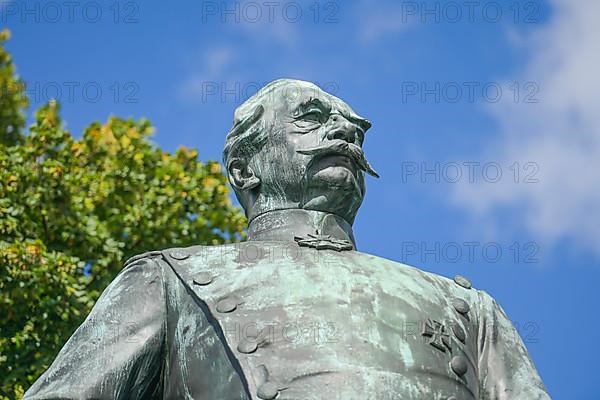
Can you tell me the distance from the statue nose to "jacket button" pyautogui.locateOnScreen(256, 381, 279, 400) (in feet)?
4.95

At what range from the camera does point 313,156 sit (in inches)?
266

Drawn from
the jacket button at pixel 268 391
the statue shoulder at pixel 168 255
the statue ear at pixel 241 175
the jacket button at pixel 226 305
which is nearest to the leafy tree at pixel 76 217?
the statue ear at pixel 241 175

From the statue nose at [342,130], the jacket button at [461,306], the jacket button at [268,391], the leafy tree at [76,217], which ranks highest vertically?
the leafy tree at [76,217]

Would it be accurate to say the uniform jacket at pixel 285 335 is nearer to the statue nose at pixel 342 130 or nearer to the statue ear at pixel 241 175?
the statue ear at pixel 241 175

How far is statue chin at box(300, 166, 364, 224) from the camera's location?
6.72 meters

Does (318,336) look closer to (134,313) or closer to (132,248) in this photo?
(134,313)

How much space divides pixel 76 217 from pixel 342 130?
39.8 ft

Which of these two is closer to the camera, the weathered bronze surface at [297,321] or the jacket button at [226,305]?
the weathered bronze surface at [297,321]

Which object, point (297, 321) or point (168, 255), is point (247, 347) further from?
point (168, 255)

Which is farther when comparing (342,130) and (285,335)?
(342,130)

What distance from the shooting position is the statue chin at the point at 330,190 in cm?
672

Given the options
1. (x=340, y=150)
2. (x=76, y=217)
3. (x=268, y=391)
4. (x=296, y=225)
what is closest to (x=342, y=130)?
(x=340, y=150)

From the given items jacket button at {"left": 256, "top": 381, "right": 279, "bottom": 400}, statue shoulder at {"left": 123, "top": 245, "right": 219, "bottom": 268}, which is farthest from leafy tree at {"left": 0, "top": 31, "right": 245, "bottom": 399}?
jacket button at {"left": 256, "top": 381, "right": 279, "bottom": 400}

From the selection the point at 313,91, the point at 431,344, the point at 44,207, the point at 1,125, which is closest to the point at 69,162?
the point at 44,207
